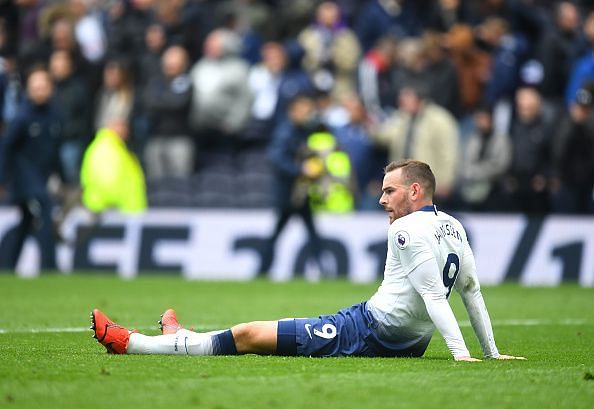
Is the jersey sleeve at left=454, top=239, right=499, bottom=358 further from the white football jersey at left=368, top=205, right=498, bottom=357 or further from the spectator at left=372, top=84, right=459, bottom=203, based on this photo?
the spectator at left=372, top=84, right=459, bottom=203

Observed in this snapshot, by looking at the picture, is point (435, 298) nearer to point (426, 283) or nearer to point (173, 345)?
point (426, 283)

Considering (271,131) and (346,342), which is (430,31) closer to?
(271,131)

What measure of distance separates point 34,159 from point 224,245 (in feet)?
10.8

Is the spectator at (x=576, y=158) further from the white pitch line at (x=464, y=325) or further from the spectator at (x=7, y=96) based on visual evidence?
the spectator at (x=7, y=96)

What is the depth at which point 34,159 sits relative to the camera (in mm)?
20828

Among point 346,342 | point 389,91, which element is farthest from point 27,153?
point 346,342

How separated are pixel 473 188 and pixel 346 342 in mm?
12615

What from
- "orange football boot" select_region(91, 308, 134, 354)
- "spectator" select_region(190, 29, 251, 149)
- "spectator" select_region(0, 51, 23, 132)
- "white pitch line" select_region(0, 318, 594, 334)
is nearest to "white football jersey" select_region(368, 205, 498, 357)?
"orange football boot" select_region(91, 308, 134, 354)

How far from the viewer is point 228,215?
21.3 metres

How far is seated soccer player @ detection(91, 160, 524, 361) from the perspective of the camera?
27.5 feet

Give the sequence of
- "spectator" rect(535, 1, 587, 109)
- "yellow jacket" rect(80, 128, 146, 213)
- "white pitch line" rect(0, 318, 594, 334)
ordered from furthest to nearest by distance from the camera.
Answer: "yellow jacket" rect(80, 128, 146, 213)
"spectator" rect(535, 1, 587, 109)
"white pitch line" rect(0, 318, 594, 334)

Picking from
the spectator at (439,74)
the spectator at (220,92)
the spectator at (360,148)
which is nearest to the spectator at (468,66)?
the spectator at (439,74)

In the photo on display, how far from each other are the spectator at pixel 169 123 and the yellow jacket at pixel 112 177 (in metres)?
0.32

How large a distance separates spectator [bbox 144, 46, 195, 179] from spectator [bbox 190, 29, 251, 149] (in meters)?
0.31
